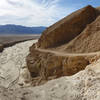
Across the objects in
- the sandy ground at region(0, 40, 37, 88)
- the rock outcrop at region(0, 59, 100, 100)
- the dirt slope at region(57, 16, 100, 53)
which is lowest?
the sandy ground at region(0, 40, 37, 88)

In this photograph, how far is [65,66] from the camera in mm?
10422

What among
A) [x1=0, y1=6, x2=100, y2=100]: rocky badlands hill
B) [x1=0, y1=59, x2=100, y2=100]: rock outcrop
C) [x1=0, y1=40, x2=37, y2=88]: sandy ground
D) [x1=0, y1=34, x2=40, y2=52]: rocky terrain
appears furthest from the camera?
[x1=0, y1=34, x2=40, y2=52]: rocky terrain

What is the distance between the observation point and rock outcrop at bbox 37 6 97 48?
1346cm

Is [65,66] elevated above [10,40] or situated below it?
below

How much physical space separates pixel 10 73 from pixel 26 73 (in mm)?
3061

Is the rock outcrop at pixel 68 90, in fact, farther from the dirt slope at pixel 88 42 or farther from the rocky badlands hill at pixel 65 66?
the dirt slope at pixel 88 42

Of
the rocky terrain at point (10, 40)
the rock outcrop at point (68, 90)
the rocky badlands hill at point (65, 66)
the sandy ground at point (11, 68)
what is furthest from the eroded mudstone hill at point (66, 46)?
the rocky terrain at point (10, 40)

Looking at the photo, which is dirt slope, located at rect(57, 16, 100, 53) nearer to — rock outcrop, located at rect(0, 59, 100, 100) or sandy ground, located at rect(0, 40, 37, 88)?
rock outcrop, located at rect(0, 59, 100, 100)

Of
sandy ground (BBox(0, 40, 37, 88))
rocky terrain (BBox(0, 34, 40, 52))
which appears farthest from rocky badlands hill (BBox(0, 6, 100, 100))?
rocky terrain (BBox(0, 34, 40, 52))

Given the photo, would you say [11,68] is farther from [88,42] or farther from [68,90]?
[68,90]

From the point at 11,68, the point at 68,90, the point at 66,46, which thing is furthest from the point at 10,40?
the point at 68,90

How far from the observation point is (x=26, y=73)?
15672mm

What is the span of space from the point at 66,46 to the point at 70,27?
1.93 meters

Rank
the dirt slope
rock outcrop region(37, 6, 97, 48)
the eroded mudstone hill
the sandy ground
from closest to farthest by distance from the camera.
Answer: the eroded mudstone hill → the dirt slope → rock outcrop region(37, 6, 97, 48) → the sandy ground
